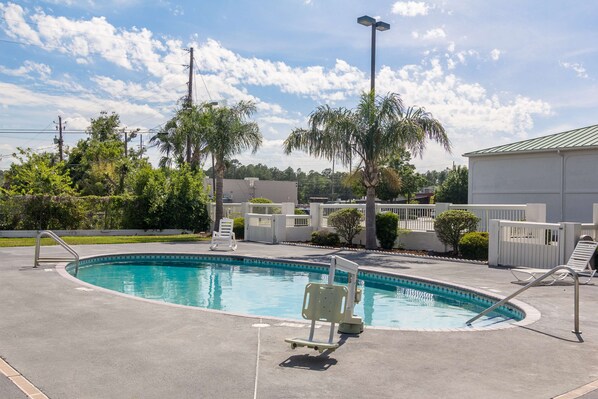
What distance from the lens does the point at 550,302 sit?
10.0 m

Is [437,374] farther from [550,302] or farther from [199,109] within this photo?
[199,109]

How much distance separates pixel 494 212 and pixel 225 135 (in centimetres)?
1521

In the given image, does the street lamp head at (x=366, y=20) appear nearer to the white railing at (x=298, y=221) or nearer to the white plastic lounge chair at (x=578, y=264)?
the white railing at (x=298, y=221)

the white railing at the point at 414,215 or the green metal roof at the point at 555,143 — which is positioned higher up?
the green metal roof at the point at 555,143

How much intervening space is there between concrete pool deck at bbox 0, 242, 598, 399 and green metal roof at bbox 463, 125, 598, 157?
19.0m

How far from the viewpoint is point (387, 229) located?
69.9 ft

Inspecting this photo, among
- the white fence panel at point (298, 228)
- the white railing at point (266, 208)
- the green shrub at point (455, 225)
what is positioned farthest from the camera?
the white railing at point (266, 208)

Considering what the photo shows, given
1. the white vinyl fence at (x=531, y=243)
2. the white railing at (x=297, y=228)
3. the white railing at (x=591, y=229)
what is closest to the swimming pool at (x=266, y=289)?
the white vinyl fence at (x=531, y=243)

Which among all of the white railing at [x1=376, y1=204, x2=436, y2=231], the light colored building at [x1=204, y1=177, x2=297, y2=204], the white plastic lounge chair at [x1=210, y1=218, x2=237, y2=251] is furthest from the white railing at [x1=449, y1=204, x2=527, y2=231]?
the light colored building at [x1=204, y1=177, x2=297, y2=204]

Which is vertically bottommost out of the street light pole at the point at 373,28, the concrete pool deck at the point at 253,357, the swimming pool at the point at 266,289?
the swimming pool at the point at 266,289

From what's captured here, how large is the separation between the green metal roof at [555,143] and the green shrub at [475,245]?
11075 millimetres

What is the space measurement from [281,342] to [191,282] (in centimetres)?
886

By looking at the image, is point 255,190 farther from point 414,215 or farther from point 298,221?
point 414,215

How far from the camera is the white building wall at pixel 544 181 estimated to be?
25.2 m
